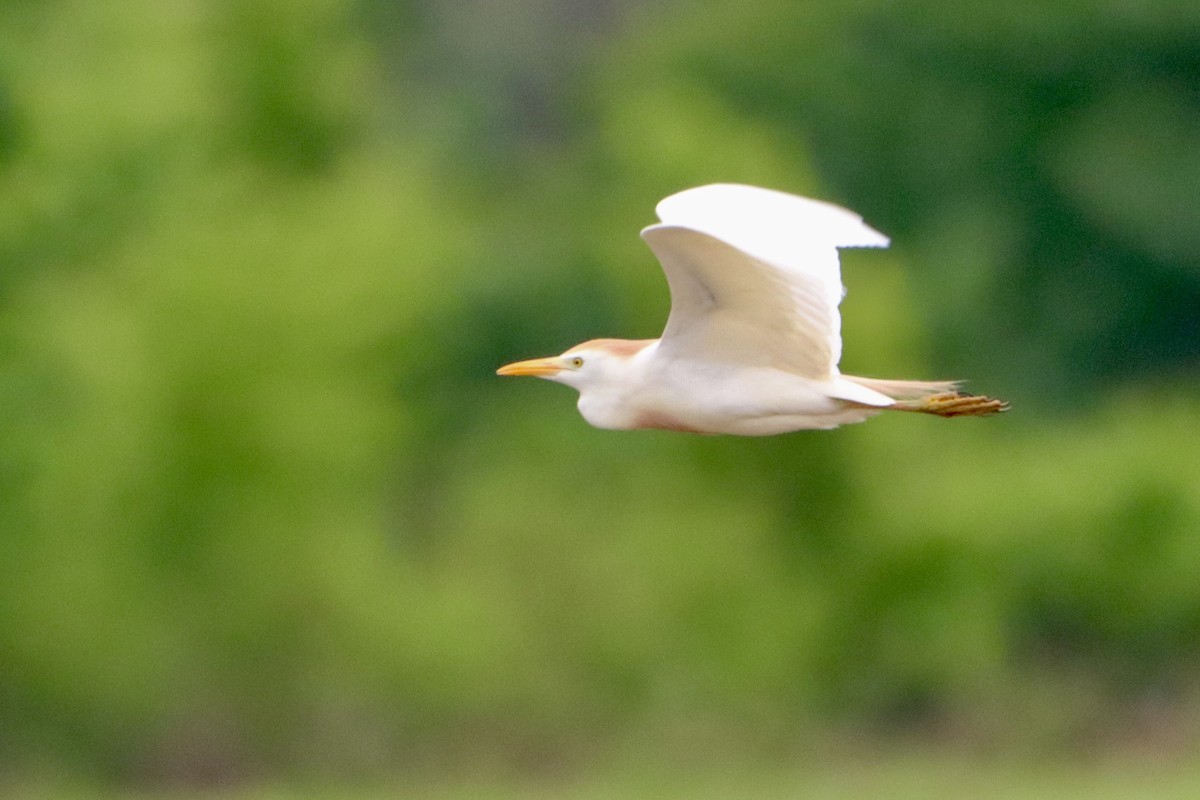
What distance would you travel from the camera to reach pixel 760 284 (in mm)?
6680

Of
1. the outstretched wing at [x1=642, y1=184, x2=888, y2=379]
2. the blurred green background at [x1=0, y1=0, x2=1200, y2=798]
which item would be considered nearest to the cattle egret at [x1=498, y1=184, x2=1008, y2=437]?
the outstretched wing at [x1=642, y1=184, x2=888, y2=379]

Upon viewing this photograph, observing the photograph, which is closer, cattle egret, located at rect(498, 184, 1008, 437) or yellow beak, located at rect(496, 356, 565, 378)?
cattle egret, located at rect(498, 184, 1008, 437)

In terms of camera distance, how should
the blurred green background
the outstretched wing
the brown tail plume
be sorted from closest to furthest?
1. the outstretched wing
2. the brown tail plume
3. the blurred green background

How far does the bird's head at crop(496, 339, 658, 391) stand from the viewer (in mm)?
7133

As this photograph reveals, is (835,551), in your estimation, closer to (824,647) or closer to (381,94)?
(824,647)

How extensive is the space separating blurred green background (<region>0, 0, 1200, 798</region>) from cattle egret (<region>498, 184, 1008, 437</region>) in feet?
22.2

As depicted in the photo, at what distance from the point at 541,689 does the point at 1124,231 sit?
28.4ft

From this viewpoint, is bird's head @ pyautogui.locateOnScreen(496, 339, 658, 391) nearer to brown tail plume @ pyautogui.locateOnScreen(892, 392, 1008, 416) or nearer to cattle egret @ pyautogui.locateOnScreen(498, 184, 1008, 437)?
cattle egret @ pyautogui.locateOnScreen(498, 184, 1008, 437)

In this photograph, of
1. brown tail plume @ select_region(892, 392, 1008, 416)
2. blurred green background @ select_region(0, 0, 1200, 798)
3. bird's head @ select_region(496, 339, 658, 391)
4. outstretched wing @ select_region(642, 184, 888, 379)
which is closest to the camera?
outstretched wing @ select_region(642, 184, 888, 379)

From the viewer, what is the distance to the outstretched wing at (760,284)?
6.61 m

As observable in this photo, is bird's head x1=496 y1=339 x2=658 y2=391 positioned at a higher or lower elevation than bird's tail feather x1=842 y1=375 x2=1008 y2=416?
higher

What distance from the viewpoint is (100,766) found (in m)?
18.7

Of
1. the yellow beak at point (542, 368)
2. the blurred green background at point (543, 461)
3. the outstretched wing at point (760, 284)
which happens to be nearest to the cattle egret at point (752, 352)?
the outstretched wing at point (760, 284)

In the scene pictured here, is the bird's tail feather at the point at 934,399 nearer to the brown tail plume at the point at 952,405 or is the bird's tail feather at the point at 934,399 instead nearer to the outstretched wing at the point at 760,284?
the brown tail plume at the point at 952,405
